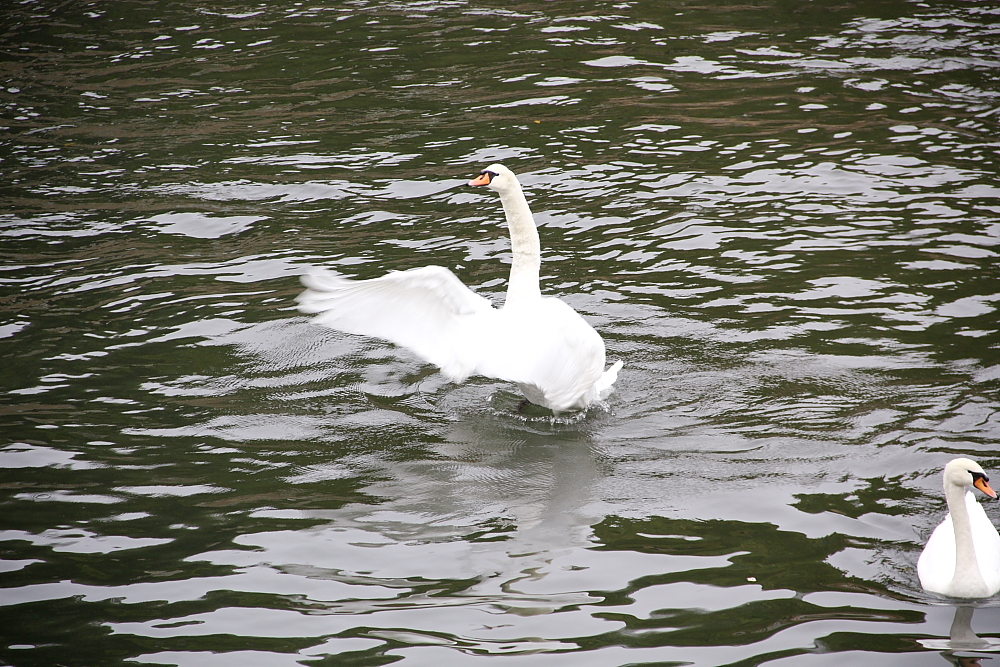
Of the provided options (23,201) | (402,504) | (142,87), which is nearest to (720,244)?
(402,504)

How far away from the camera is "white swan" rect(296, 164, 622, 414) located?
5887 mm

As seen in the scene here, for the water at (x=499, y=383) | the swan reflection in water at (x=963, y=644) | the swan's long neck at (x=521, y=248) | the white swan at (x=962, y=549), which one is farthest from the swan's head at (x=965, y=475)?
the swan's long neck at (x=521, y=248)

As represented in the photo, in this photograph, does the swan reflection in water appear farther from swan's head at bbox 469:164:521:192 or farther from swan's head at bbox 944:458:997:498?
swan's head at bbox 469:164:521:192

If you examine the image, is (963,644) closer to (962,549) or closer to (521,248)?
(962,549)

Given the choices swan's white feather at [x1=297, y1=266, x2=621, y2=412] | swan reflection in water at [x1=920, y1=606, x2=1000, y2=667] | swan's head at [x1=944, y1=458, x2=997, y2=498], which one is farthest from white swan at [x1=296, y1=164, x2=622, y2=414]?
swan reflection in water at [x1=920, y1=606, x2=1000, y2=667]

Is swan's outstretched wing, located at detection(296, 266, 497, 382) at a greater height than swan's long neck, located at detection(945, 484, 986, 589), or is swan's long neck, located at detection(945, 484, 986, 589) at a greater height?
swan's outstretched wing, located at detection(296, 266, 497, 382)

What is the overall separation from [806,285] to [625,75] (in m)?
5.58

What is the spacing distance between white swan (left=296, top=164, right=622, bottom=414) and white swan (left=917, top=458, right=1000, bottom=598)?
7.44 feet

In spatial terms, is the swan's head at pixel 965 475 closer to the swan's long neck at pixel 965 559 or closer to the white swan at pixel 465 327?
the swan's long neck at pixel 965 559

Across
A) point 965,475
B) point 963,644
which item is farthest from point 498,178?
point 963,644

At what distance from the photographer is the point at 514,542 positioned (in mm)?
5195

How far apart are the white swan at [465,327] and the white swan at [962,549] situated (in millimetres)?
2268

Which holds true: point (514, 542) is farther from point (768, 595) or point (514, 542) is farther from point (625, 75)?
point (625, 75)

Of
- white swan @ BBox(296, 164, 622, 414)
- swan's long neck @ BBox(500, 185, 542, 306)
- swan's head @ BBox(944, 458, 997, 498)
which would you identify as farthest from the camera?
swan's long neck @ BBox(500, 185, 542, 306)
